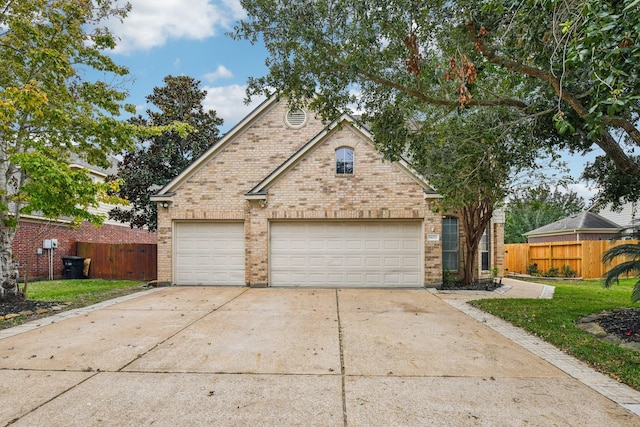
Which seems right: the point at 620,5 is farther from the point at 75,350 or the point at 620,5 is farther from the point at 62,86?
the point at 62,86

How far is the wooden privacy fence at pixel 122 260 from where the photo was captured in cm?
1431

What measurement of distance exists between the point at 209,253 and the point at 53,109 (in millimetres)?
5735

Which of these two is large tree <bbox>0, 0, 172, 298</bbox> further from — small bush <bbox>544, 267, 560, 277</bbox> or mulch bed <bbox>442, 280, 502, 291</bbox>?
small bush <bbox>544, 267, 560, 277</bbox>

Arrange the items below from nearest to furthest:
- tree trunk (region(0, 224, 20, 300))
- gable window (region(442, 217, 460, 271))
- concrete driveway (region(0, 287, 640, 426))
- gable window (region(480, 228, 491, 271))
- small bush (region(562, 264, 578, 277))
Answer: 1. concrete driveway (region(0, 287, 640, 426))
2. tree trunk (region(0, 224, 20, 300))
3. gable window (region(442, 217, 460, 271))
4. gable window (region(480, 228, 491, 271))
5. small bush (region(562, 264, 578, 277))

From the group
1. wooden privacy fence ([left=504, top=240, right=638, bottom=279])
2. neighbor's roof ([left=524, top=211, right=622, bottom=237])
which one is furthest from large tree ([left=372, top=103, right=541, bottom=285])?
neighbor's roof ([left=524, top=211, right=622, bottom=237])

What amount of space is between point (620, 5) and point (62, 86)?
9926 mm

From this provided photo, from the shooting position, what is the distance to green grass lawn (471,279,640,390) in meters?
4.33

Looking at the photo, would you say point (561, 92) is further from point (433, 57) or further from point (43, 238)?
point (43, 238)

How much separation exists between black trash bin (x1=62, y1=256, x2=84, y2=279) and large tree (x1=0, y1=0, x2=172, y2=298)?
726 centimetres

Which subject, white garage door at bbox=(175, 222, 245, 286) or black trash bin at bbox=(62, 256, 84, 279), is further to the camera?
black trash bin at bbox=(62, 256, 84, 279)

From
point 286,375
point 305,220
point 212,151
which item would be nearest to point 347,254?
point 305,220

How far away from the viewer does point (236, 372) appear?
4113 mm

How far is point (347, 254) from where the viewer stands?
11.1 meters

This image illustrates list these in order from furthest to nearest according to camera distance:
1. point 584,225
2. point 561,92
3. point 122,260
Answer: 1. point 584,225
2. point 122,260
3. point 561,92
